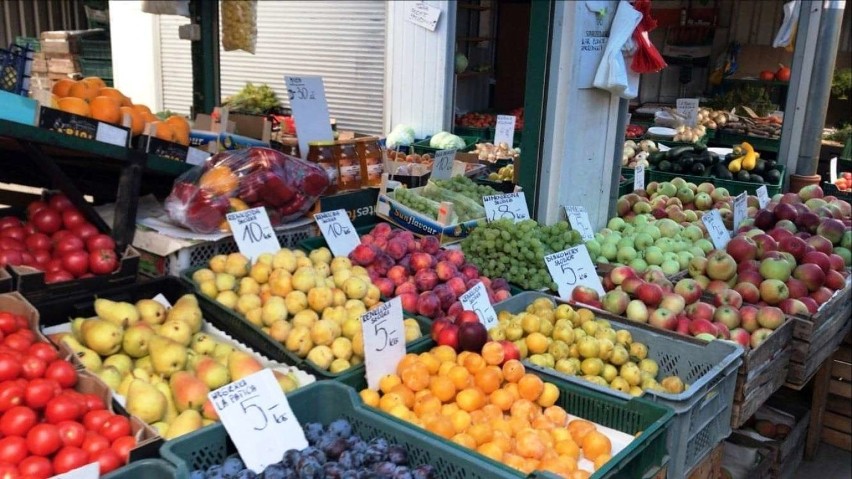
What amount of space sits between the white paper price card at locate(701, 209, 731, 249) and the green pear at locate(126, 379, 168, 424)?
→ 3118mm

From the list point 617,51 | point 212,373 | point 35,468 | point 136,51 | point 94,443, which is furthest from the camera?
point 136,51

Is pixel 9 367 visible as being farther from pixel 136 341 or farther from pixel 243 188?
pixel 243 188

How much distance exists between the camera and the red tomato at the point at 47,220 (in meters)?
3.11

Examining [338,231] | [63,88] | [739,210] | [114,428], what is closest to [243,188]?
[338,231]

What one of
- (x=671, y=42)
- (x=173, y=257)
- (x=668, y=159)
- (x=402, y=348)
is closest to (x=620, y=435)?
(x=402, y=348)

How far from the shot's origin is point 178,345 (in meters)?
2.36

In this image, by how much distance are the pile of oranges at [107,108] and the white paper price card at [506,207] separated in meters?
1.52

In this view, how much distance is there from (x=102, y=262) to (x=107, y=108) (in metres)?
0.64

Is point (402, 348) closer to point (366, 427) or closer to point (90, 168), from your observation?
point (366, 427)

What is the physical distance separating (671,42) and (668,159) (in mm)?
6448

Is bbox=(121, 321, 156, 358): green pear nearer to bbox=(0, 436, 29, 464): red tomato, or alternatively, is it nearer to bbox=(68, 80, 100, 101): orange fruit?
bbox=(0, 436, 29, 464): red tomato

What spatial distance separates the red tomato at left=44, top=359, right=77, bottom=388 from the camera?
2082mm

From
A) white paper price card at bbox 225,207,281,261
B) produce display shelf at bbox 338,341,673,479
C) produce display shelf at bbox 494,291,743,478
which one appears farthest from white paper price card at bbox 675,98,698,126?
produce display shelf at bbox 338,341,673,479

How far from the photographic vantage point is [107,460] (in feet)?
5.98
